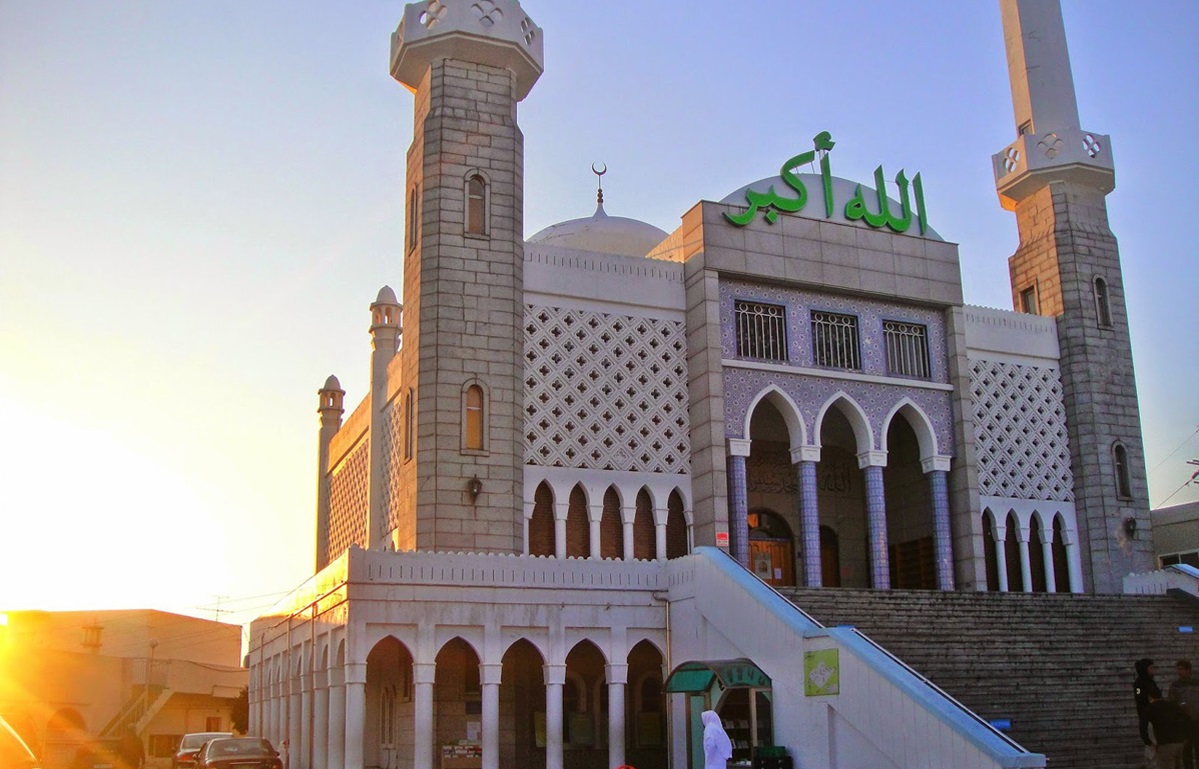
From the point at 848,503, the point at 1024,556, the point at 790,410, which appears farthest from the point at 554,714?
the point at 1024,556

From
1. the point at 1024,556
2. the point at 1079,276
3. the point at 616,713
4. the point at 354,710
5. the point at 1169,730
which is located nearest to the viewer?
the point at 1169,730

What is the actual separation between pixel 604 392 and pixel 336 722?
701cm

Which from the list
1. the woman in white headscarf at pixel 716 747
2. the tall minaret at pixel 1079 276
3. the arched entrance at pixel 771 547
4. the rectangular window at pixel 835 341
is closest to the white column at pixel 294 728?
the arched entrance at pixel 771 547

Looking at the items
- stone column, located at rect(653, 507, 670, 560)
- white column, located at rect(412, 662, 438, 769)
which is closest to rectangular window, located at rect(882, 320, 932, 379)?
stone column, located at rect(653, 507, 670, 560)

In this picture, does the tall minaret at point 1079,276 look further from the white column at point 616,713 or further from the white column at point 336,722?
the white column at point 336,722

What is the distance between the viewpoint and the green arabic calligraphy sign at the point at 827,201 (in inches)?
859

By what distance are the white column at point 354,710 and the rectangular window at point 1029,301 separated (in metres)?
16.0

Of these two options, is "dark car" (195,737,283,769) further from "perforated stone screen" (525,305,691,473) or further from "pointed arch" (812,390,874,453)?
"pointed arch" (812,390,874,453)

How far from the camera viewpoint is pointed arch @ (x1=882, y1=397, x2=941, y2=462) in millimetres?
21969

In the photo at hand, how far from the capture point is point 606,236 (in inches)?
1066

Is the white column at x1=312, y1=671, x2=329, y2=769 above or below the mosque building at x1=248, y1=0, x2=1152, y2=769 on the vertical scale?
below

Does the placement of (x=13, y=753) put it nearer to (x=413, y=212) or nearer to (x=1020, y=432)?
(x=413, y=212)

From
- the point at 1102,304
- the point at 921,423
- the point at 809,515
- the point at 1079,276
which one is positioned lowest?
the point at 809,515

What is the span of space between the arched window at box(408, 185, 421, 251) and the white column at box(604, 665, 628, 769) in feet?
25.9
